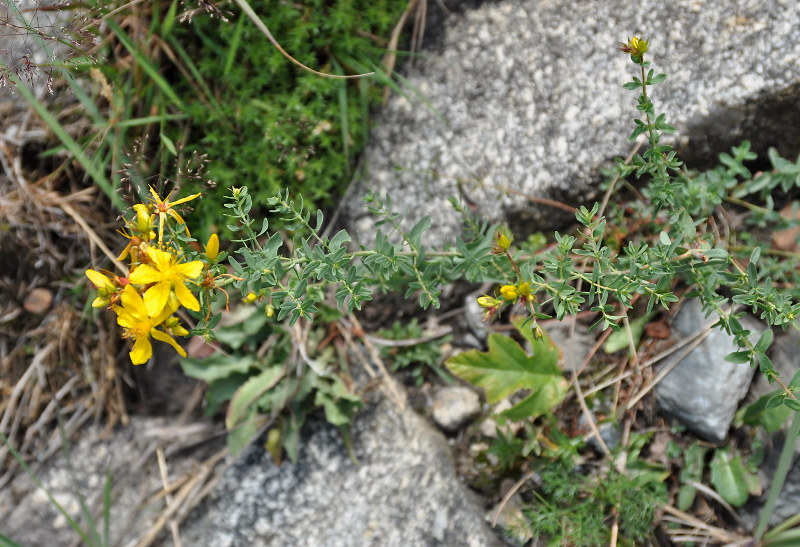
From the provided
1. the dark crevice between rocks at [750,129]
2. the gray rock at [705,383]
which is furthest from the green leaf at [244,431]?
the dark crevice between rocks at [750,129]

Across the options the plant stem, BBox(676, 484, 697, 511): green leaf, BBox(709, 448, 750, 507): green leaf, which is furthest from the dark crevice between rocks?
BBox(676, 484, 697, 511): green leaf

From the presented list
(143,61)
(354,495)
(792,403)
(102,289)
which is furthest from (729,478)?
(143,61)

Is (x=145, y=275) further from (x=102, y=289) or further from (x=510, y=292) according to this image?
(x=510, y=292)

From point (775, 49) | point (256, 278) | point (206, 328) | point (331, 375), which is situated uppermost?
point (775, 49)

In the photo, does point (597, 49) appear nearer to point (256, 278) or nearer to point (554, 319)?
point (554, 319)

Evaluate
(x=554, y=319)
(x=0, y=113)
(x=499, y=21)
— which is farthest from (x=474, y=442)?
(x=0, y=113)

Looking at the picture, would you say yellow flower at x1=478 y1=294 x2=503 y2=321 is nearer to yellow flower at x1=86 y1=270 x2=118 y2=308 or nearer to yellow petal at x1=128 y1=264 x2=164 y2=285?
yellow petal at x1=128 y1=264 x2=164 y2=285

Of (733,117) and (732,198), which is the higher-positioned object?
(733,117)
